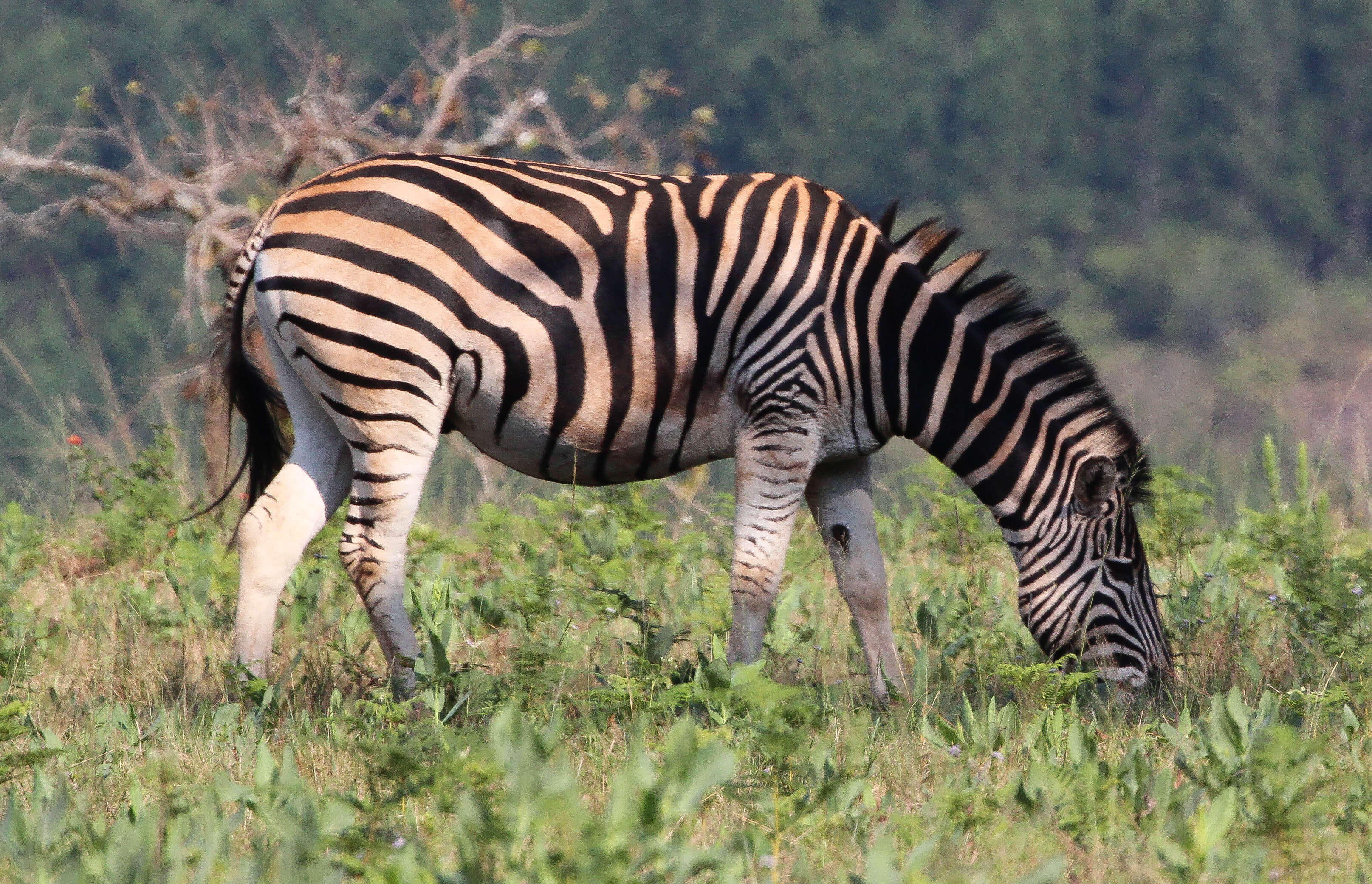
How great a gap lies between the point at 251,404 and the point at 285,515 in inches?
24.5

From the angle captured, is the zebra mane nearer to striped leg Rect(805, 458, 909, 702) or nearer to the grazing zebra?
the grazing zebra

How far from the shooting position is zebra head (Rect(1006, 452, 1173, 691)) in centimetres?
462

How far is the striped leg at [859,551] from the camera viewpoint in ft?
16.3

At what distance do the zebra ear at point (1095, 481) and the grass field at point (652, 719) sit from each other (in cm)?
60

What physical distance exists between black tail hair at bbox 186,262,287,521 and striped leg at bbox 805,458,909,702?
1973 millimetres

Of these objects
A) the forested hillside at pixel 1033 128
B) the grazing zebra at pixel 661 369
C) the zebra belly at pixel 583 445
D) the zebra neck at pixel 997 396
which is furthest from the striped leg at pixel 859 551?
the forested hillside at pixel 1033 128

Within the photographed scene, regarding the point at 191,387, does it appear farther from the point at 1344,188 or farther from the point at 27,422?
the point at 1344,188

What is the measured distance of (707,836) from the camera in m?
Result: 3.14

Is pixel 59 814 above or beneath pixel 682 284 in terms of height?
beneath

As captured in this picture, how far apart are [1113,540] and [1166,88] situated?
3997cm

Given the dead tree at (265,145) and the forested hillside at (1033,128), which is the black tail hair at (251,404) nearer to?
the dead tree at (265,145)

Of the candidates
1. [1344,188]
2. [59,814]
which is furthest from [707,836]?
[1344,188]

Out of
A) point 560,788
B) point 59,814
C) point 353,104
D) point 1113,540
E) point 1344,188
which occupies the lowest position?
point 59,814

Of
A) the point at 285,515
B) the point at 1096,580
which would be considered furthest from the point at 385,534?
the point at 1096,580
